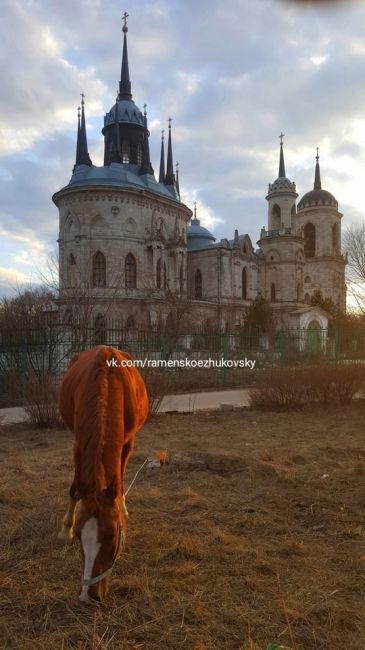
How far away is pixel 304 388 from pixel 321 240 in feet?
196

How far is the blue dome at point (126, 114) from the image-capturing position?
4956 cm

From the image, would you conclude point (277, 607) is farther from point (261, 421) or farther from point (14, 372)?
point (14, 372)

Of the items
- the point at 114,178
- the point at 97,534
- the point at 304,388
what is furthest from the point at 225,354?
the point at 114,178

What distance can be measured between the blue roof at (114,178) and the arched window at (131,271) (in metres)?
6.58

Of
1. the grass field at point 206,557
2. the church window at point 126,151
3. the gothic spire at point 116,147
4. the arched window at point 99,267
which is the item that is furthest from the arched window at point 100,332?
the church window at point 126,151

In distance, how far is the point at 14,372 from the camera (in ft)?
46.0

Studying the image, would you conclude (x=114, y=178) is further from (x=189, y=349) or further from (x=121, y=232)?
(x=189, y=349)

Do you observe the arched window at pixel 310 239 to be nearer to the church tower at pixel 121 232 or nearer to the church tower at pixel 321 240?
the church tower at pixel 321 240

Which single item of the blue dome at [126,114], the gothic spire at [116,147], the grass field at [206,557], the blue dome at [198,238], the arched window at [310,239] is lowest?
the grass field at [206,557]

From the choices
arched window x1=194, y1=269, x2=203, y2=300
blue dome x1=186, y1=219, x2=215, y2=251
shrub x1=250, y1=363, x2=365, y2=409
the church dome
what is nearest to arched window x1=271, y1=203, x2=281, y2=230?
blue dome x1=186, y1=219, x2=215, y2=251

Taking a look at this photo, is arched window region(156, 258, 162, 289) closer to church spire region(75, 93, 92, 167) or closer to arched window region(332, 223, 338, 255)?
church spire region(75, 93, 92, 167)

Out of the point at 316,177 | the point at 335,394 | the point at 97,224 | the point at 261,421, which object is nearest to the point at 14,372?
the point at 261,421

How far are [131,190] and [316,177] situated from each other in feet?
142

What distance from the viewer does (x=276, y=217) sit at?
60938 mm
